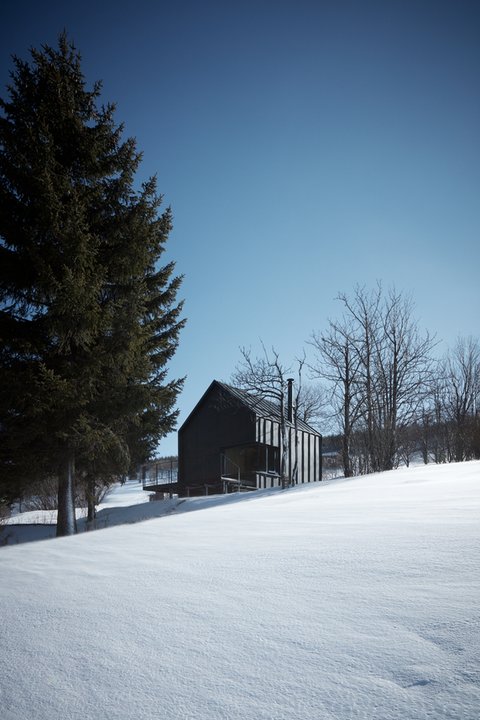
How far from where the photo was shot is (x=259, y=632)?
5.62ft

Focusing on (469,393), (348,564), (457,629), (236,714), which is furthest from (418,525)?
(469,393)

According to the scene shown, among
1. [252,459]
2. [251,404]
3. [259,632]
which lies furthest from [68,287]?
[252,459]

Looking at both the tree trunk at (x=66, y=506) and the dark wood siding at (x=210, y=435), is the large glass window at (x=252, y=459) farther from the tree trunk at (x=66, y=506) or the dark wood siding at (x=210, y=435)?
the tree trunk at (x=66, y=506)

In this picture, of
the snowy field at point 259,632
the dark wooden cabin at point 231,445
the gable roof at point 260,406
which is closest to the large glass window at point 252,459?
the dark wooden cabin at point 231,445

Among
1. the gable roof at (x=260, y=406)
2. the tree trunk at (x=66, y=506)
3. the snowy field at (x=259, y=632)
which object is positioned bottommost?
the tree trunk at (x=66, y=506)

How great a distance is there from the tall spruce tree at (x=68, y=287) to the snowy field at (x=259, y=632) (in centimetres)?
666

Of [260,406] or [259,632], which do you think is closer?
[259,632]

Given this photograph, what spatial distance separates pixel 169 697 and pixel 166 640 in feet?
1.25

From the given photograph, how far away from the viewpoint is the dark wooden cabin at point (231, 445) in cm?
2277

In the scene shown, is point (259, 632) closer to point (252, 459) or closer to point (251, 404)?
point (251, 404)

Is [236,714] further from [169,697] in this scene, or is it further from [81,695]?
[81,695]

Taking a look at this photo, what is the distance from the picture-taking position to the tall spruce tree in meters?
9.16

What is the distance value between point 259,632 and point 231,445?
71.1 ft

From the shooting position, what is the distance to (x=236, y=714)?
Result: 1.25 metres
